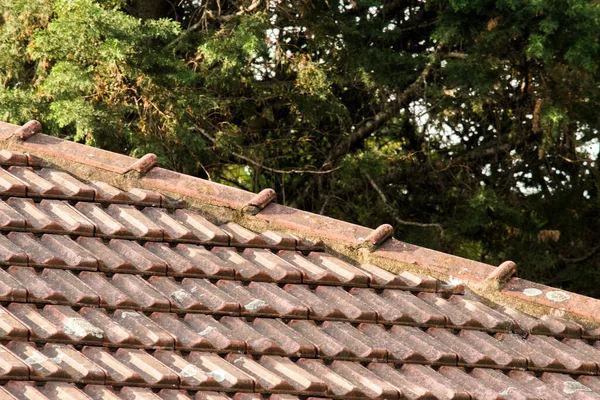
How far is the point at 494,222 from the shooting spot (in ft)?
37.8

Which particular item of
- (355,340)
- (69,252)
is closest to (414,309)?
(355,340)

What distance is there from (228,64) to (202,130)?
0.70 m

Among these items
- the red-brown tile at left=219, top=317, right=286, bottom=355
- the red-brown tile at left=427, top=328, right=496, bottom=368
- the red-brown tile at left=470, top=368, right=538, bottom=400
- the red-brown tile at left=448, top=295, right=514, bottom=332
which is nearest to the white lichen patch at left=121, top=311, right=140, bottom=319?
the red-brown tile at left=219, top=317, right=286, bottom=355

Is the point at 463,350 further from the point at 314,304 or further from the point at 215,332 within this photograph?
the point at 215,332

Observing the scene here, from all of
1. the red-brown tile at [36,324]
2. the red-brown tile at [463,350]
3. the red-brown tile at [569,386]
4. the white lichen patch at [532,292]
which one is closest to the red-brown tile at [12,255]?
the red-brown tile at [36,324]

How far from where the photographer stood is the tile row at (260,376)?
3176 millimetres

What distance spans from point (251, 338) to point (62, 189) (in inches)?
47.6

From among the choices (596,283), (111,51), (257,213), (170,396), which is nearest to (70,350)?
(170,396)

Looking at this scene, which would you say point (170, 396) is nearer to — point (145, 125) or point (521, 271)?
point (145, 125)

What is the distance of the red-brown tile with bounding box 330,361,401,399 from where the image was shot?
349cm

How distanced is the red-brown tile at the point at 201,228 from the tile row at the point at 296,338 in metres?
0.56

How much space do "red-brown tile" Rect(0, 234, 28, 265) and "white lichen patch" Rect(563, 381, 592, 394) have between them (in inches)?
85.5

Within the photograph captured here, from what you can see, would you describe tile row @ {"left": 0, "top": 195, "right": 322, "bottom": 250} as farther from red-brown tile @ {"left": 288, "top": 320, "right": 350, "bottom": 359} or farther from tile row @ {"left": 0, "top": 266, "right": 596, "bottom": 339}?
red-brown tile @ {"left": 288, "top": 320, "right": 350, "bottom": 359}

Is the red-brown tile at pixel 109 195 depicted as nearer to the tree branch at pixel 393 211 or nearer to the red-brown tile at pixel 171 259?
the red-brown tile at pixel 171 259
